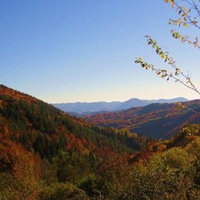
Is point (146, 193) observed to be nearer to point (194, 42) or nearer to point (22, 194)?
point (194, 42)

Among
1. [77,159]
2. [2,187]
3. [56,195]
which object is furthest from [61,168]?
[56,195]

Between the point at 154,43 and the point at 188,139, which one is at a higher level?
the point at 154,43

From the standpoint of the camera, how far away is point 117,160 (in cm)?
5888

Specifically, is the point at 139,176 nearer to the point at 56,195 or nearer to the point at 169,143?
the point at 56,195

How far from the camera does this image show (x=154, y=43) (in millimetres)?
11000

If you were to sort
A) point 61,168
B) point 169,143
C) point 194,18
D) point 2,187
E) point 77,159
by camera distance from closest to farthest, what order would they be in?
1. point 194,18
2. point 2,187
3. point 61,168
4. point 77,159
5. point 169,143

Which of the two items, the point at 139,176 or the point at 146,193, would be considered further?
the point at 139,176

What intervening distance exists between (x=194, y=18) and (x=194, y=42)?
0.76 metres

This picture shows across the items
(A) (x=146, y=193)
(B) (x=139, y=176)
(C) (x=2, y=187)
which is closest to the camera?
(A) (x=146, y=193)

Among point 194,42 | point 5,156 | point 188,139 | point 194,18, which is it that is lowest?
point 5,156

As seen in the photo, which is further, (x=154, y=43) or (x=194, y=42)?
(x=154, y=43)

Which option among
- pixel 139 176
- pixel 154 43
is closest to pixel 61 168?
pixel 139 176

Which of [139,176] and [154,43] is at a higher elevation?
[154,43]

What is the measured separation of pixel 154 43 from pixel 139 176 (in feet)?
76.2
